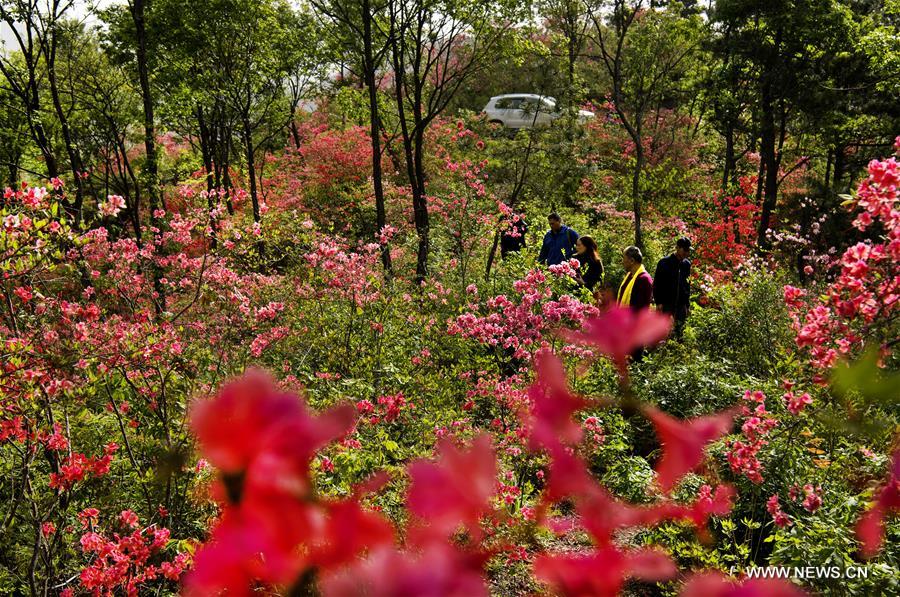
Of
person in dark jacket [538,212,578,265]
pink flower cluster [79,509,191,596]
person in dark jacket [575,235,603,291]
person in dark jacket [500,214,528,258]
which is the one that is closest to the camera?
pink flower cluster [79,509,191,596]

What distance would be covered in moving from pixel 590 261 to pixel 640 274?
54.5 inches

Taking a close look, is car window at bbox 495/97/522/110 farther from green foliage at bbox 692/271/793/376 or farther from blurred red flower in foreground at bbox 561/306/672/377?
blurred red flower in foreground at bbox 561/306/672/377

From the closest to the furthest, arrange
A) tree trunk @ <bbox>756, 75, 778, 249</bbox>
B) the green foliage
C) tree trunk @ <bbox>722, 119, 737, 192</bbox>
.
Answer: the green foliage
tree trunk @ <bbox>756, 75, 778, 249</bbox>
tree trunk @ <bbox>722, 119, 737, 192</bbox>

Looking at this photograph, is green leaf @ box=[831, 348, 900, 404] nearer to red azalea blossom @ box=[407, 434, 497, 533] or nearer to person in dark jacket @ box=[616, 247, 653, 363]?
red azalea blossom @ box=[407, 434, 497, 533]

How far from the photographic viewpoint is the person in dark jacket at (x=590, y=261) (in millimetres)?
7039

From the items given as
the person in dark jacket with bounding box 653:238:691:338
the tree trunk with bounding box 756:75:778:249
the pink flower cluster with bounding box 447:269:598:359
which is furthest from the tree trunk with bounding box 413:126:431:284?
the tree trunk with bounding box 756:75:778:249

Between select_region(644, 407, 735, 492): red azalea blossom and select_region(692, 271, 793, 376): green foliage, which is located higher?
select_region(644, 407, 735, 492): red azalea blossom

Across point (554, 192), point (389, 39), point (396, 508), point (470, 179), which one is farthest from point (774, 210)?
Answer: point (396, 508)

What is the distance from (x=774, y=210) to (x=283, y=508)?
13.1 metres

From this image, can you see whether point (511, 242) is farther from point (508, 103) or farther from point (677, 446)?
point (508, 103)

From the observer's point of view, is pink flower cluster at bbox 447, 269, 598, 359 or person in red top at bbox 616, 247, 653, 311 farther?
person in red top at bbox 616, 247, 653, 311

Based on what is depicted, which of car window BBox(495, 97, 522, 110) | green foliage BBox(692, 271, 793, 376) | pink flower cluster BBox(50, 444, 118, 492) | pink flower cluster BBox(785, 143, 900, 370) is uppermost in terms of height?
car window BBox(495, 97, 522, 110)

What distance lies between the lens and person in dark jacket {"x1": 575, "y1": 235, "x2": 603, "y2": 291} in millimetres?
7039

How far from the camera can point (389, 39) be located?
369 inches
